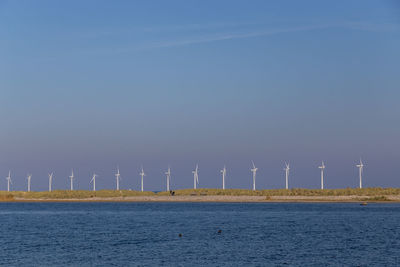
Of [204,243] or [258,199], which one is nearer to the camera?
[204,243]

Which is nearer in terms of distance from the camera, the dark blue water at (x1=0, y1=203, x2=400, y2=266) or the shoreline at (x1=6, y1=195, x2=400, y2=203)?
the dark blue water at (x1=0, y1=203, x2=400, y2=266)

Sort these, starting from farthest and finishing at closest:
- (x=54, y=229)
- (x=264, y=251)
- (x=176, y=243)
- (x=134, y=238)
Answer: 1. (x=54, y=229)
2. (x=134, y=238)
3. (x=176, y=243)
4. (x=264, y=251)

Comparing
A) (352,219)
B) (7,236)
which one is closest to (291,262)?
(7,236)

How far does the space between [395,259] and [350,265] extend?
532 cm

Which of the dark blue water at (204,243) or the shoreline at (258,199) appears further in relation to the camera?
the shoreline at (258,199)

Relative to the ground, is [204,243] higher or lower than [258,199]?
lower

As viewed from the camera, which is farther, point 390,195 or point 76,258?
point 390,195

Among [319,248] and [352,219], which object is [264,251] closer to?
[319,248]

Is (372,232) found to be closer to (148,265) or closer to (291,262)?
(291,262)

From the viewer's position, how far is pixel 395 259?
49.2 metres

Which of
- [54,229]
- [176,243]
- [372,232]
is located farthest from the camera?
[54,229]

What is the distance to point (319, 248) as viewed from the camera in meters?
57.4

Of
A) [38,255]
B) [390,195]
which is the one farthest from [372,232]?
[390,195]

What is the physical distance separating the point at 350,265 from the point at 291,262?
15.4 ft
